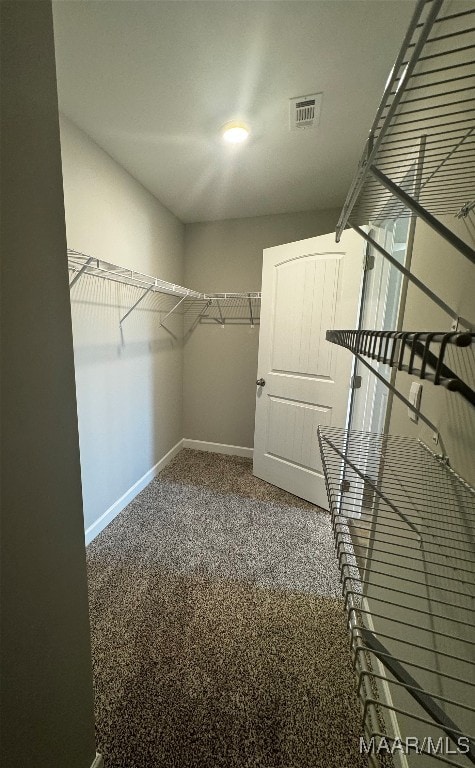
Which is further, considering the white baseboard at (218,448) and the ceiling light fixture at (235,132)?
the white baseboard at (218,448)

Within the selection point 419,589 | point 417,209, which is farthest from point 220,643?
point 417,209

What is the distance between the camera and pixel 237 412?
3.17 meters

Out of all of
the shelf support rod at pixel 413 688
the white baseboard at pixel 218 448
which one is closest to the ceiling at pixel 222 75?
the shelf support rod at pixel 413 688

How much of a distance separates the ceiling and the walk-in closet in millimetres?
12

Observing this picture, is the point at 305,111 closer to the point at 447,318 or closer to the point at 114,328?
the point at 447,318

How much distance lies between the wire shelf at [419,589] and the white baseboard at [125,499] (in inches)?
64.6

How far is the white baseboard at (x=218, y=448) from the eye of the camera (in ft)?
10.6

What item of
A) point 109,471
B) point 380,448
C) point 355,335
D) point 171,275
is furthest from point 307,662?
point 171,275

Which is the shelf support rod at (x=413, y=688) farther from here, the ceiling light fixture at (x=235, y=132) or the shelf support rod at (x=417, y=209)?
the ceiling light fixture at (x=235, y=132)

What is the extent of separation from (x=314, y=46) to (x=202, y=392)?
2.61 m

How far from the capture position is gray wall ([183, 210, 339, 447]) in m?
2.77

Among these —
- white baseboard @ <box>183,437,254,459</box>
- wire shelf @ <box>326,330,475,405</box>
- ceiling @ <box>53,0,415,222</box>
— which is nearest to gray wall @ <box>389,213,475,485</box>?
wire shelf @ <box>326,330,475,405</box>

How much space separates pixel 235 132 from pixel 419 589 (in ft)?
7.10

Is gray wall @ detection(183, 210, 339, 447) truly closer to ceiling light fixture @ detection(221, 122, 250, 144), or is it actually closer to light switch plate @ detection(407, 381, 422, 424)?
ceiling light fixture @ detection(221, 122, 250, 144)
